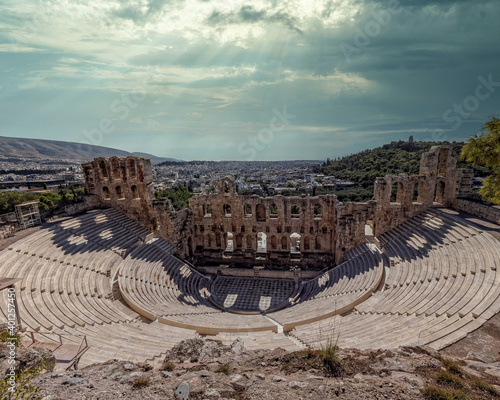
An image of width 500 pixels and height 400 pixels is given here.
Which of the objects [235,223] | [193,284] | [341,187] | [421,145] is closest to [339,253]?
[235,223]

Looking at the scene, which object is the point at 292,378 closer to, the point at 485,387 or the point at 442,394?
the point at 442,394

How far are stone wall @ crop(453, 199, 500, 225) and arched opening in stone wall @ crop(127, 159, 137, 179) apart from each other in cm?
3066

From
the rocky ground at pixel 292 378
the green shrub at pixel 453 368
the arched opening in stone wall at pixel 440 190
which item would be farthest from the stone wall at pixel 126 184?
the arched opening in stone wall at pixel 440 190

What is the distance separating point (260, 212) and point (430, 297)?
16.9 metres

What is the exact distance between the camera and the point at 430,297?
1366 cm

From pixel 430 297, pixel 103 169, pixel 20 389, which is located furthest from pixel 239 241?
pixel 20 389

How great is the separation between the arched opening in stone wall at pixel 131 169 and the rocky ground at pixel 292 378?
2114 centimetres

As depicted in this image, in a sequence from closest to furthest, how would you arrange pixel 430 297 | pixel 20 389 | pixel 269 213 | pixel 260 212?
pixel 20 389, pixel 430 297, pixel 269 213, pixel 260 212

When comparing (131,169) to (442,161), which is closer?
(442,161)

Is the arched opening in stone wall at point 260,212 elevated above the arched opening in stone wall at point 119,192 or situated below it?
below

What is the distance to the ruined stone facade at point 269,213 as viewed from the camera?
24172 millimetres

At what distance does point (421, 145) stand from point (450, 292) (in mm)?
75831

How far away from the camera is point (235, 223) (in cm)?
2766

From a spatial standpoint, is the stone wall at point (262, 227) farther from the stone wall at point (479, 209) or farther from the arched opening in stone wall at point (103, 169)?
the stone wall at point (479, 209)
